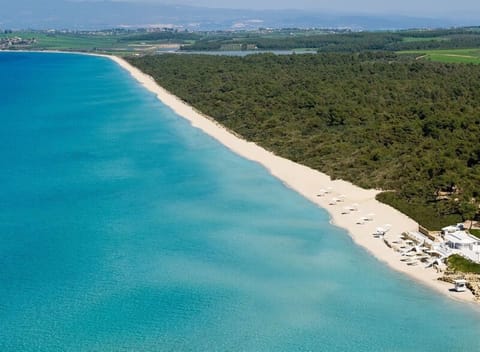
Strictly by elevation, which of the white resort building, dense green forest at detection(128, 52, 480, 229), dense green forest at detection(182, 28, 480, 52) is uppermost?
dense green forest at detection(182, 28, 480, 52)

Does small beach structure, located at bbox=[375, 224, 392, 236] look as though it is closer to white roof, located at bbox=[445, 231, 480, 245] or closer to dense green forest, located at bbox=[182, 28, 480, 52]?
white roof, located at bbox=[445, 231, 480, 245]

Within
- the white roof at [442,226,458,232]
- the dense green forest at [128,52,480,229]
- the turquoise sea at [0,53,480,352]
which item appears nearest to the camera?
the turquoise sea at [0,53,480,352]

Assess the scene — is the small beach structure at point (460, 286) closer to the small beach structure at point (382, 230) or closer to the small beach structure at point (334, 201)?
the small beach structure at point (382, 230)

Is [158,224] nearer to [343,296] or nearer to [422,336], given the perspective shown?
[343,296]

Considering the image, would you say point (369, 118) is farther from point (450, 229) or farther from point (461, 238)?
point (461, 238)

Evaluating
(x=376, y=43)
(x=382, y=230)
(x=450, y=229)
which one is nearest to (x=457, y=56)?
(x=376, y=43)

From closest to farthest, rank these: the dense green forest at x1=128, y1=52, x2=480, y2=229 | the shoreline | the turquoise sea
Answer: the turquoise sea
the shoreline
the dense green forest at x1=128, y1=52, x2=480, y2=229

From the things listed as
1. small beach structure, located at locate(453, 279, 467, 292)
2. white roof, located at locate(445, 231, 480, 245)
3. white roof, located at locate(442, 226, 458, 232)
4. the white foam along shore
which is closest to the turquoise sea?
the white foam along shore

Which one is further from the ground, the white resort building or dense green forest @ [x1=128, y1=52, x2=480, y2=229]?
dense green forest @ [x1=128, y1=52, x2=480, y2=229]
